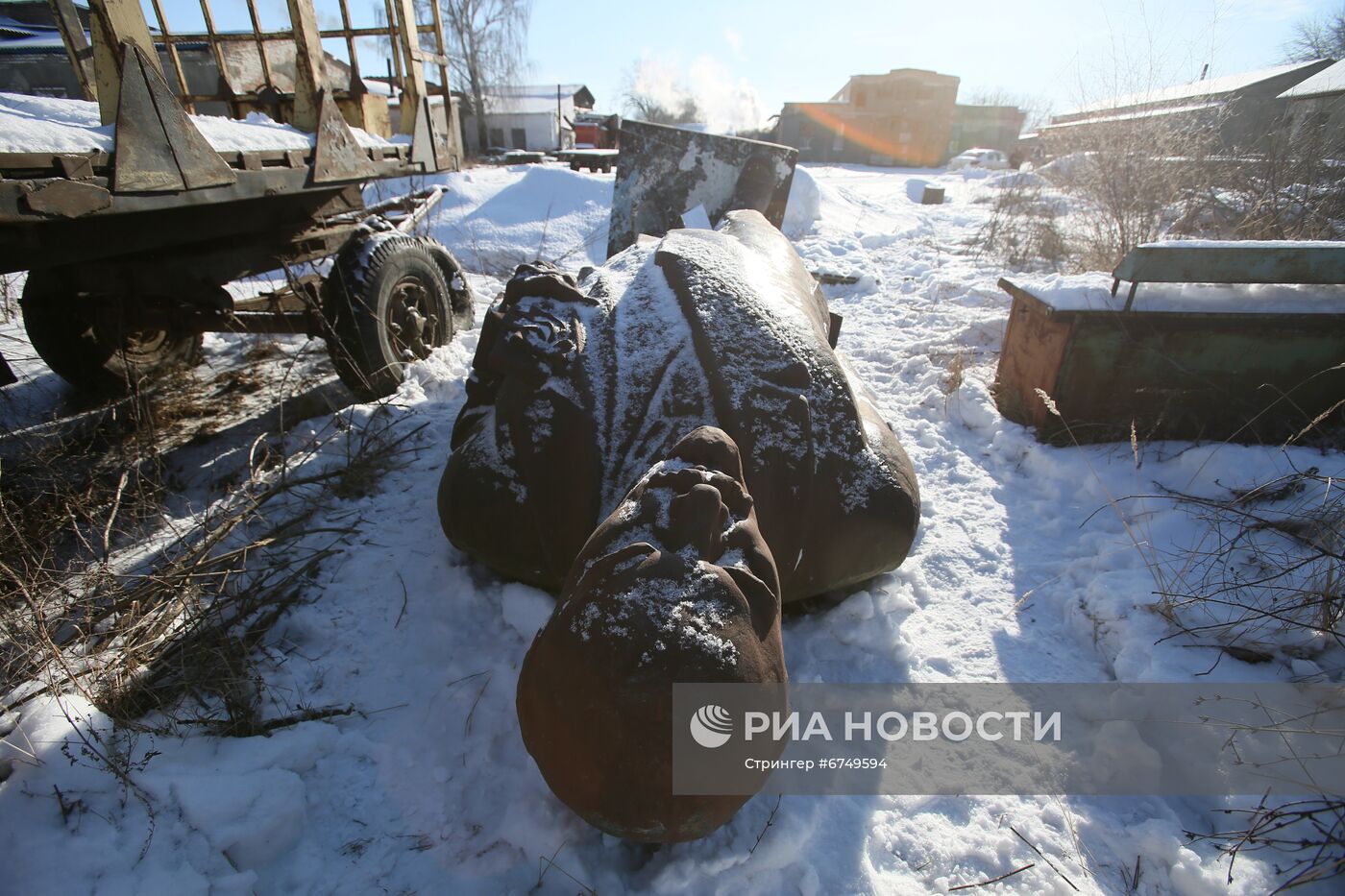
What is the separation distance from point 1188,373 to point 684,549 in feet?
10.7

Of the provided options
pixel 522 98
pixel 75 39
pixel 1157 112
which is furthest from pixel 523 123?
pixel 75 39

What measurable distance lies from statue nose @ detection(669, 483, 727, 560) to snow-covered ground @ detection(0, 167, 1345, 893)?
0.78 m

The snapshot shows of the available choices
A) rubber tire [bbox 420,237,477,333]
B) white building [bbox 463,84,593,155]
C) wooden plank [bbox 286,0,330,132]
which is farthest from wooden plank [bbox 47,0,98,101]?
→ white building [bbox 463,84,593,155]

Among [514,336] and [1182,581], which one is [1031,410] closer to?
[1182,581]

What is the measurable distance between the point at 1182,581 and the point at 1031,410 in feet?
4.73

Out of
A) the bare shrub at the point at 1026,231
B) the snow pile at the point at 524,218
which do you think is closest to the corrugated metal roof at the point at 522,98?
the snow pile at the point at 524,218

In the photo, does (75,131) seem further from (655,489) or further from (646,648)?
(646,648)

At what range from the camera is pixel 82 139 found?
2.18m

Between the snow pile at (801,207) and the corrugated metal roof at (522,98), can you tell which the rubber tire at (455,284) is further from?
the corrugated metal roof at (522,98)

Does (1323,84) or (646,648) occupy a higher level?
(1323,84)

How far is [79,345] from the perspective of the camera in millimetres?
3766

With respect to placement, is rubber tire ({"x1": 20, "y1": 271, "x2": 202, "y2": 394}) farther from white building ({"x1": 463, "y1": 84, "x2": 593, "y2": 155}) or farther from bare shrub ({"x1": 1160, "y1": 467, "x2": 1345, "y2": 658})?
white building ({"x1": 463, "y1": 84, "x2": 593, "y2": 155})

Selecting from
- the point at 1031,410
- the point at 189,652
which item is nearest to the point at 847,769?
the point at 189,652

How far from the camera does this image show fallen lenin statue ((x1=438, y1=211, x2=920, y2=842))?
1.18 meters
